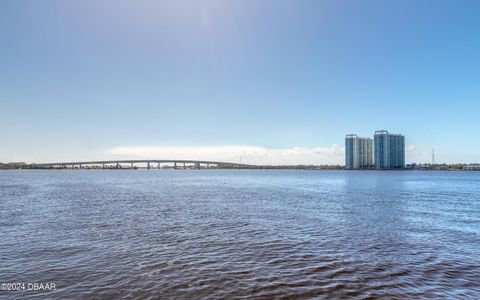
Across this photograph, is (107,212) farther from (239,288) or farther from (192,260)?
(239,288)

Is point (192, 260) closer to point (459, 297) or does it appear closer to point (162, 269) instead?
point (162, 269)

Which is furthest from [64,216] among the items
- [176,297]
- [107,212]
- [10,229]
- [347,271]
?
[347,271]

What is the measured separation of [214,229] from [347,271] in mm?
10798

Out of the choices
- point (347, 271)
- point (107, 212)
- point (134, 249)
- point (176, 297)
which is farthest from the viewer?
point (107, 212)

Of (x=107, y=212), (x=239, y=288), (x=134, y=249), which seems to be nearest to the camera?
(x=239, y=288)

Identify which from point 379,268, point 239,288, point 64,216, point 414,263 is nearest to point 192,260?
point 239,288

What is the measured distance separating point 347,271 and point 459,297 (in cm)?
390

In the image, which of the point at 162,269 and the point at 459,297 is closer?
the point at 459,297

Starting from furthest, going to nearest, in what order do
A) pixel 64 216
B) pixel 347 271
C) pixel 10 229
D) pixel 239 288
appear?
pixel 64 216
pixel 10 229
pixel 347 271
pixel 239 288

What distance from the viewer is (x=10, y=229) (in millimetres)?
20844

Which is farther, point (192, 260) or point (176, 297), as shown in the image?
point (192, 260)

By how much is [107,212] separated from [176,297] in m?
22.2

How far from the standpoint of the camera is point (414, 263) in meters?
14.0

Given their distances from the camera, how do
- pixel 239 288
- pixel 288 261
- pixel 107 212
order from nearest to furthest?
1. pixel 239 288
2. pixel 288 261
3. pixel 107 212
